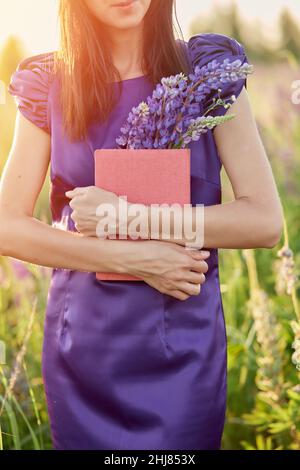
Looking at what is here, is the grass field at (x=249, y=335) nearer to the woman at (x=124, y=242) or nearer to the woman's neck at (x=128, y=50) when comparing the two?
the woman at (x=124, y=242)

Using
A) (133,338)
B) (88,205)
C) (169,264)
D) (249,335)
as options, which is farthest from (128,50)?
(249,335)

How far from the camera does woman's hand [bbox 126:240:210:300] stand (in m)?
1.54

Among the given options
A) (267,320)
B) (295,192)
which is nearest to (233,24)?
(295,192)

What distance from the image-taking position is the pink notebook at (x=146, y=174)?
4.83 ft

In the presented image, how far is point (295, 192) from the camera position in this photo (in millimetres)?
3885

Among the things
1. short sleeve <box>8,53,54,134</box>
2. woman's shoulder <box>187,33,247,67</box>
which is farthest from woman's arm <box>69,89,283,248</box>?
short sleeve <box>8,53,54,134</box>

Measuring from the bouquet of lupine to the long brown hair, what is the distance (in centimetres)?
14

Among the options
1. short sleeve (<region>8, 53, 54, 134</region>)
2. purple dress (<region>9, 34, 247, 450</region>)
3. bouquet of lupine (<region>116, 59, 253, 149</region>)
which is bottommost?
purple dress (<region>9, 34, 247, 450</region>)

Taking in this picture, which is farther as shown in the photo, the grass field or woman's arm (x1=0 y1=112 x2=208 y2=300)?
the grass field

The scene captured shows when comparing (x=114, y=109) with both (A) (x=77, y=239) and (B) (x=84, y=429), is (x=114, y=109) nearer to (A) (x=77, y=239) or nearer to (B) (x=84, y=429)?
(A) (x=77, y=239)

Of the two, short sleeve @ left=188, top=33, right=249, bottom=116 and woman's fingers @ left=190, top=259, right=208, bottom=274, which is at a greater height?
short sleeve @ left=188, top=33, right=249, bottom=116

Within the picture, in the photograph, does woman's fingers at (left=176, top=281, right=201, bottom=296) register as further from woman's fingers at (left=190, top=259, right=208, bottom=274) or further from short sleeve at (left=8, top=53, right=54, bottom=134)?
short sleeve at (left=8, top=53, right=54, bottom=134)

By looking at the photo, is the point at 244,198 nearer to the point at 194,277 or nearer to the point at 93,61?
the point at 194,277

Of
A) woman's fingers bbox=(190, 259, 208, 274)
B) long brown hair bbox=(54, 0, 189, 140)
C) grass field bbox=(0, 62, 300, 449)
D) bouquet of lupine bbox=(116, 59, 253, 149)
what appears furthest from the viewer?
grass field bbox=(0, 62, 300, 449)
